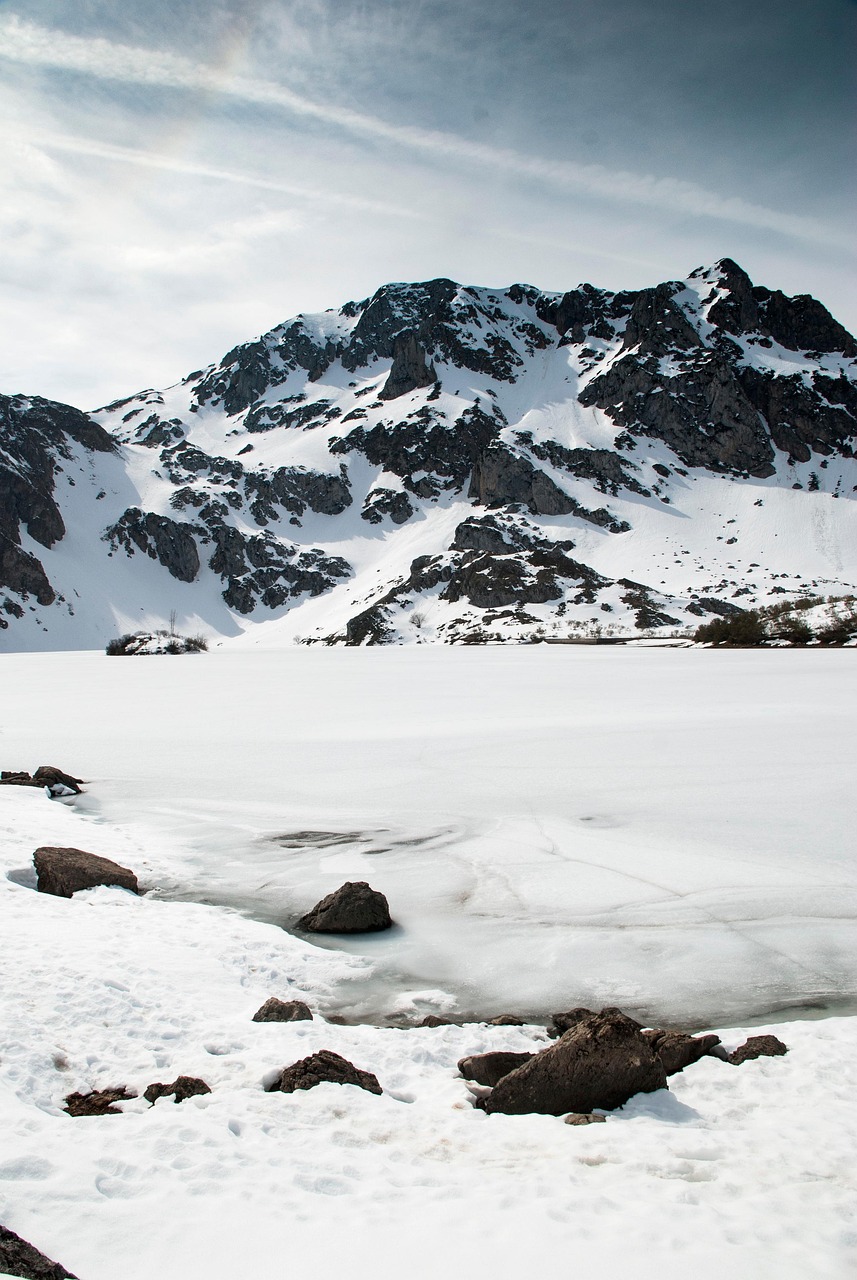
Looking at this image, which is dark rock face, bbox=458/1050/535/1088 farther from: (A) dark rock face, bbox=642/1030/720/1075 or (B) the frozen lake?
(B) the frozen lake

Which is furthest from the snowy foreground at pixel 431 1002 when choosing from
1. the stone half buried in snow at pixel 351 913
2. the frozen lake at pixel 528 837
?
the stone half buried in snow at pixel 351 913

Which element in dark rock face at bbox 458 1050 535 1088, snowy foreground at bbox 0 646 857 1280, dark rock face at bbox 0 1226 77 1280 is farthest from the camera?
dark rock face at bbox 458 1050 535 1088

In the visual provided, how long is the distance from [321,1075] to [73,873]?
16.9 feet

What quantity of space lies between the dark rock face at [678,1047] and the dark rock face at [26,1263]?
3.79 metres

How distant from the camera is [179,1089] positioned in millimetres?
4504

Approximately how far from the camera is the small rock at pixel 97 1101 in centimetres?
428

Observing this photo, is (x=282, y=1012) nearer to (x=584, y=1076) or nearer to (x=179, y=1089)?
(x=179, y=1089)

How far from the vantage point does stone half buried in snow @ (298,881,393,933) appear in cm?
769

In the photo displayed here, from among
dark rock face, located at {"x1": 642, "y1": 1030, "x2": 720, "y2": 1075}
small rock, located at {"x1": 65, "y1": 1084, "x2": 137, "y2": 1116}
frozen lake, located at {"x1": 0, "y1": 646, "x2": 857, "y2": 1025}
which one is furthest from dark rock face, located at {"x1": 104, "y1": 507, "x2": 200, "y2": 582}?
dark rock face, located at {"x1": 642, "y1": 1030, "x2": 720, "y2": 1075}

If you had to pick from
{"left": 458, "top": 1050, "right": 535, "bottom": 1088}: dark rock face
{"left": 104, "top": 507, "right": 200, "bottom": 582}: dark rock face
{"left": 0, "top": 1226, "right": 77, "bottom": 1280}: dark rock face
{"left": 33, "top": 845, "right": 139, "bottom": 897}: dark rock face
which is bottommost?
{"left": 33, "top": 845, "right": 139, "bottom": 897}: dark rock face

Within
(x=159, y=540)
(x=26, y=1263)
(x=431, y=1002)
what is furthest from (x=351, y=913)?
(x=159, y=540)

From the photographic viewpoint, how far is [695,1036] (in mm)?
5457

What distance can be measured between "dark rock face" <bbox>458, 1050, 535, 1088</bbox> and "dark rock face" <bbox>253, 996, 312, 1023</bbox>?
1.34 meters

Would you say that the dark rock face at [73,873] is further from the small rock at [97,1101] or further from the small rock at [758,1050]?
the small rock at [758,1050]
